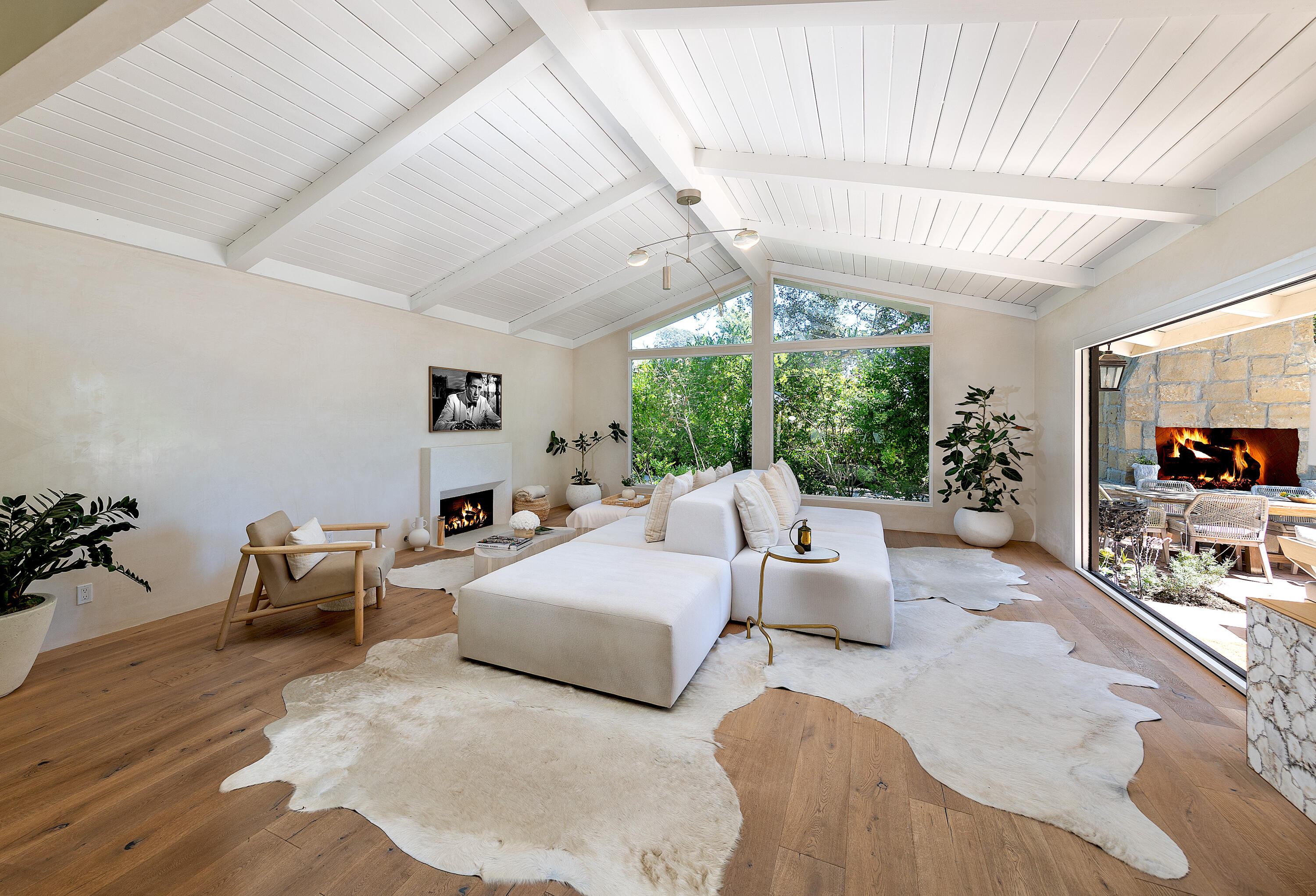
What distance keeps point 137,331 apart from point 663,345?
209 inches

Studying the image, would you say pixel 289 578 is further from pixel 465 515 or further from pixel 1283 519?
pixel 1283 519

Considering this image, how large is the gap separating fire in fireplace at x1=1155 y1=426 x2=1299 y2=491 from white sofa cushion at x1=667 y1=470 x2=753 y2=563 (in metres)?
2.90

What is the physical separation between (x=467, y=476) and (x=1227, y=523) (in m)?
6.09

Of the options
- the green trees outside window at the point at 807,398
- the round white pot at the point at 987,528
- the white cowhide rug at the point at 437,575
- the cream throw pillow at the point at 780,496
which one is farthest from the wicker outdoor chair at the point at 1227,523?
the white cowhide rug at the point at 437,575

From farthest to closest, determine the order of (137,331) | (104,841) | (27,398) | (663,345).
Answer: (663,345), (137,331), (27,398), (104,841)

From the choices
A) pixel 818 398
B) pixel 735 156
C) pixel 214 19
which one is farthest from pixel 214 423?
pixel 818 398

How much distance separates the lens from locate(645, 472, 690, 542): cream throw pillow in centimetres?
364

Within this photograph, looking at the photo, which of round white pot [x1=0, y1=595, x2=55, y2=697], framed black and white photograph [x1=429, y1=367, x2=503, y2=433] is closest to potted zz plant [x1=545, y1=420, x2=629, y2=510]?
framed black and white photograph [x1=429, y1=367, x2=503, y2=433]

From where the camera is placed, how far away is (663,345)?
7316mm

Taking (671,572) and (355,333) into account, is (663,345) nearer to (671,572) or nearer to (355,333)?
Result: (355,333)

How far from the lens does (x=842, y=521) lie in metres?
4.39

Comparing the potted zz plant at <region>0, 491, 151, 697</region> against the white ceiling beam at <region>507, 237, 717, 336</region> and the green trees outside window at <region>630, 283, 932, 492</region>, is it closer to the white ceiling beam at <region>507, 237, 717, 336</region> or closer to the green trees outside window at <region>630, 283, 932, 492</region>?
the white ceiling beam at <region>507, 237, 717, 336</region>

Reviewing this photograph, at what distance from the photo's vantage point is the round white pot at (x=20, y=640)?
2377 mm

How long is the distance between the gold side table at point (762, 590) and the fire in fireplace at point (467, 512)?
3638mm
